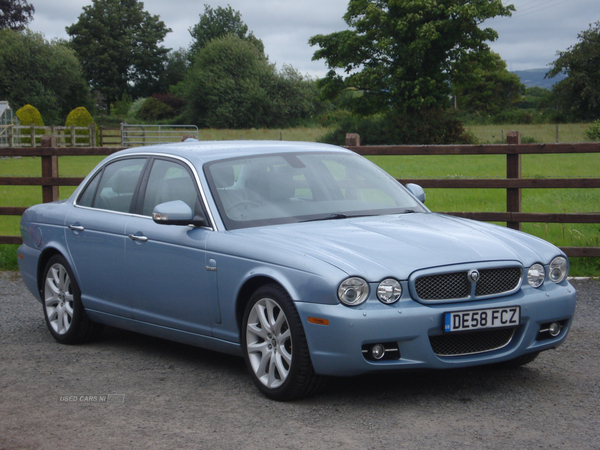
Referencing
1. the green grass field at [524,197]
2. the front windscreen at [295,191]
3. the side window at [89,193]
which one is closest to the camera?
the front windscreen at [295,191]

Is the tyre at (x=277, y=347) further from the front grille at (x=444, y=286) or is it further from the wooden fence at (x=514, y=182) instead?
the wooden fence at (x=514, y=182)

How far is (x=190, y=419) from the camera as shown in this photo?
4281 millimetres

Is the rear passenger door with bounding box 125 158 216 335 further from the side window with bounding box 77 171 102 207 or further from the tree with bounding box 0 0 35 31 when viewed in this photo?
the tree with bounding box 0 0 35 31

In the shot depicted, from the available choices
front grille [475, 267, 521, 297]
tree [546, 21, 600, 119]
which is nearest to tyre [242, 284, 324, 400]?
front grille [475, 267, 521, 297]

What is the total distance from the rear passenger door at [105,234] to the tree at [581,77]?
61.7 metres

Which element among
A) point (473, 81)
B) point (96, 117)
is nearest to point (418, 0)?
point (473, 81)

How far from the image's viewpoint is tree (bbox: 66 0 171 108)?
102 metres

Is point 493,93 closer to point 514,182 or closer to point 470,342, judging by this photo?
point 514,182

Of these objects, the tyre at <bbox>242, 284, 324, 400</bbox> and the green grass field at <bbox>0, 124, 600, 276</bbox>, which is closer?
the tyre at <bbox>242, 284, 324, 400</bbox>

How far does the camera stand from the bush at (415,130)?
47594 millimetres

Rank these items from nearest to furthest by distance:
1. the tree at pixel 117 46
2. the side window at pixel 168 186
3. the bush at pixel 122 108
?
the side window at pixel 168 186, the bush at pixel 122 108, the tree at pixel 117 46

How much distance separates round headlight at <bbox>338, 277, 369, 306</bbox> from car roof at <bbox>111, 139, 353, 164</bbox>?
175cm

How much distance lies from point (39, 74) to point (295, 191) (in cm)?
7723

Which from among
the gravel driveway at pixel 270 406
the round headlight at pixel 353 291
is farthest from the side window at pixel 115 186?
the round headlight at pixel 353 291
